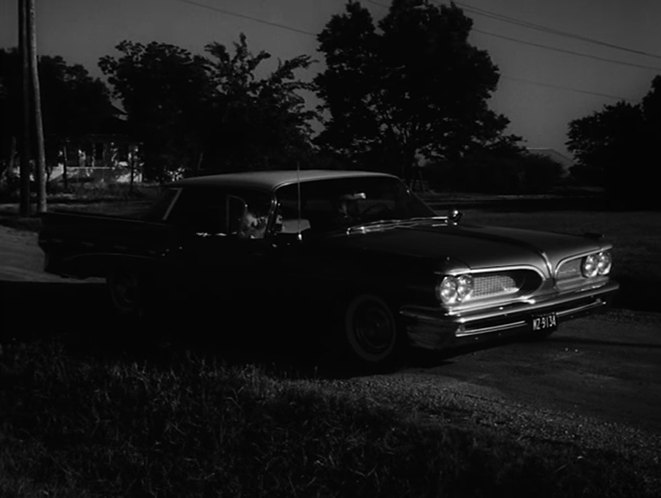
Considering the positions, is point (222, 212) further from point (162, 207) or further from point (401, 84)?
point (401, 84)

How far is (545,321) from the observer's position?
23.4ft

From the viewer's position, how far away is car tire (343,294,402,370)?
23.3 ft

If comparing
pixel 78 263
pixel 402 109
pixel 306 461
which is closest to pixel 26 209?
pixel 78 263

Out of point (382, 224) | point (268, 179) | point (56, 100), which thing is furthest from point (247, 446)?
point (56, 100)

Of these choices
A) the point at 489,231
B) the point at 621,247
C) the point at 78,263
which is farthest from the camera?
the point at 621,247

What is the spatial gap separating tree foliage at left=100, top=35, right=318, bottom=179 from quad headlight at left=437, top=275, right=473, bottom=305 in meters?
31.9

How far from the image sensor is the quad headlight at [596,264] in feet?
25.0

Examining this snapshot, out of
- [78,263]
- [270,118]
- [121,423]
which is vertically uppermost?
[270,118]

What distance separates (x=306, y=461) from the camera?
17.0ft

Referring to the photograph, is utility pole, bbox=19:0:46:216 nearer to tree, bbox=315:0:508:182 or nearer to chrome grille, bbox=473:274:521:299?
chrome grille, bbox=473:274:521:299

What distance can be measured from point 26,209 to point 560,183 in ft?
166

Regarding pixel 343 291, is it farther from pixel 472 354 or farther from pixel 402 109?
pixel 402 109

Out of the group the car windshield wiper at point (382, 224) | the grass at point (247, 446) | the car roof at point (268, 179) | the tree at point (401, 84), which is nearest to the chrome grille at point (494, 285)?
the grass at point (247, 446)

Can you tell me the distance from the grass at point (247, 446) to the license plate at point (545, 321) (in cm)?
132
